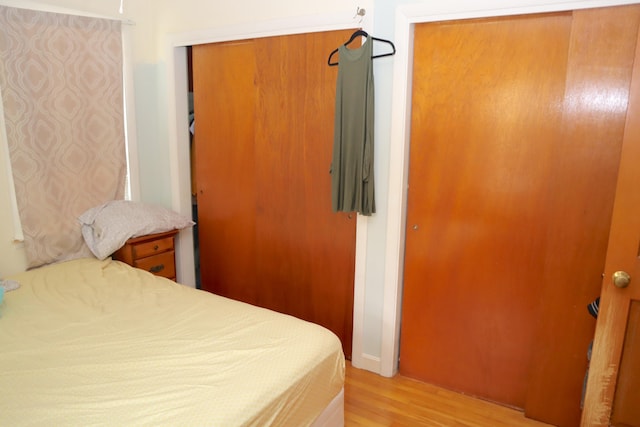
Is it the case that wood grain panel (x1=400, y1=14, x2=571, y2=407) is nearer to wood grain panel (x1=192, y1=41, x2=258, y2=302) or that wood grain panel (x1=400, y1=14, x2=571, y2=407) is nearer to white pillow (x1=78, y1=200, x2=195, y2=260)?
wood grain panel (x1=192, y1=41, x2=258, y2=302)

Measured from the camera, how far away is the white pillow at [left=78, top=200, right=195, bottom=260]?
8.69 ft

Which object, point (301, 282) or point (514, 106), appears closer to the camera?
point (514, 106)

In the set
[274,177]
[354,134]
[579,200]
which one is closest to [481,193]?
[579,200]

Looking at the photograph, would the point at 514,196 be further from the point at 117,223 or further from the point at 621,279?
the point at 117,223

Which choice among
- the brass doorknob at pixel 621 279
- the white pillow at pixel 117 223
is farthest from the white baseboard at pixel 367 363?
the white pillow at pixel 117 223

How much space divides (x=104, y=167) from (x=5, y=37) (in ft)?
2.90

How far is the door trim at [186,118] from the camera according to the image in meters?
2.45

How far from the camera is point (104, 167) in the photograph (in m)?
2.87

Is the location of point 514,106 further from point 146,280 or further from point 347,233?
point 146,280

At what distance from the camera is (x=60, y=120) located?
2.62 metres

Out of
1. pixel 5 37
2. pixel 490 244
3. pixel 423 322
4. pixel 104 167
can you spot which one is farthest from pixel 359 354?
pixel 5 37

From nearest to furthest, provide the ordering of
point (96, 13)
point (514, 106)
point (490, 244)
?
point (514, 106) → point (490, 244) → point (96, 13)

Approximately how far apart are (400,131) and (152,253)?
1.80m

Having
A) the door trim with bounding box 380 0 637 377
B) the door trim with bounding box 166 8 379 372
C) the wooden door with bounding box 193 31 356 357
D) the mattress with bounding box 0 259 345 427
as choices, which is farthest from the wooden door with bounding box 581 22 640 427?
the wooden door with bounding box 193 31 356 357
